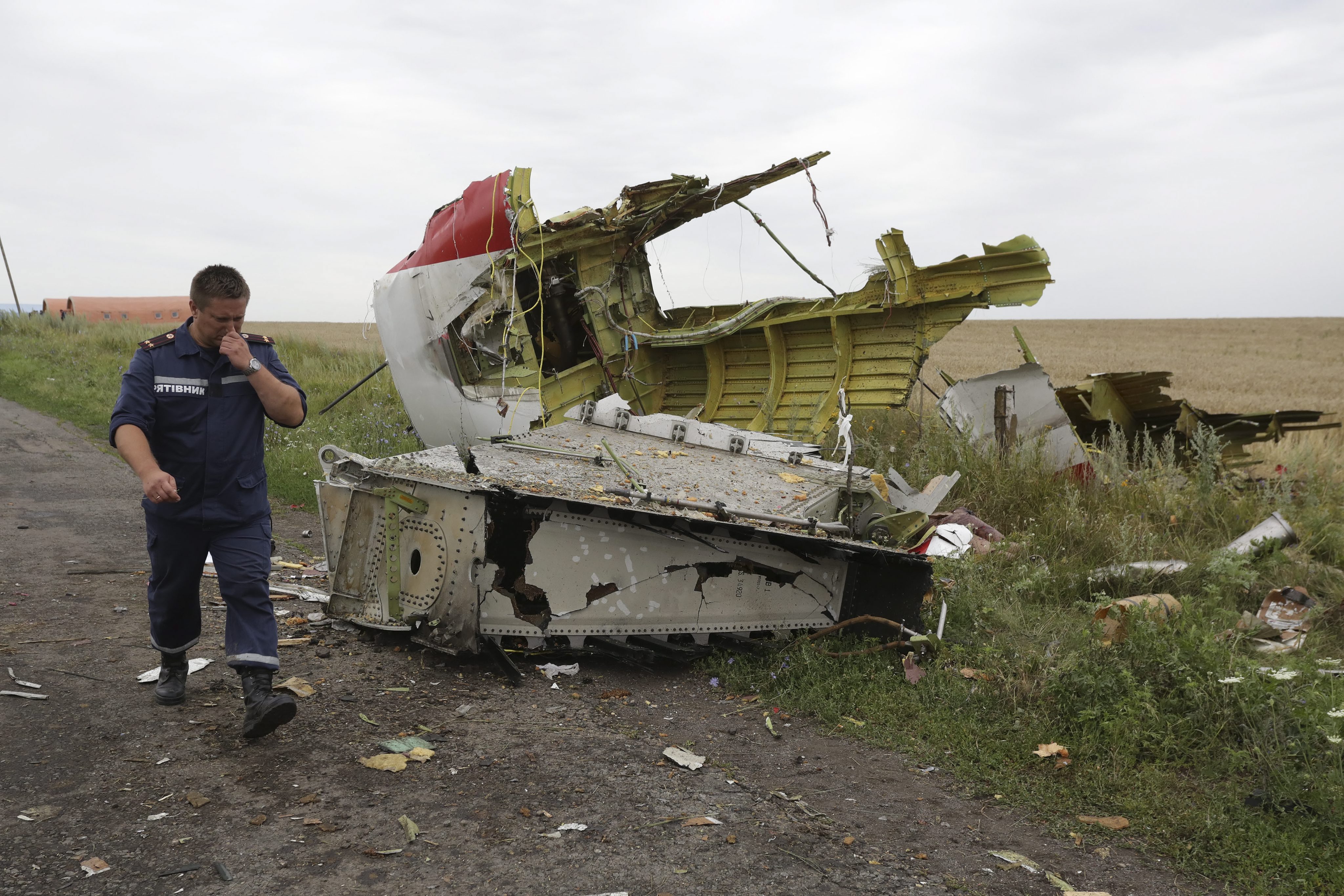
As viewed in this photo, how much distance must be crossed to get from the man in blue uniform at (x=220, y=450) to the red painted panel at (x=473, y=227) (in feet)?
12.4

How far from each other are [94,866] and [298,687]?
1467mm

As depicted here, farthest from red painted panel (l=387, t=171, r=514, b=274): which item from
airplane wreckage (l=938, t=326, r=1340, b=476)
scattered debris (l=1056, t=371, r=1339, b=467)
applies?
scattered debris (l=1056, t=371, r=1339, b=467)

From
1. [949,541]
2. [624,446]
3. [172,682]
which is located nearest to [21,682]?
[172,682]

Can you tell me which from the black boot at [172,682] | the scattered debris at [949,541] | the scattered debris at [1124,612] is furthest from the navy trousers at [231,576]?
the scattered debris at [949,541]

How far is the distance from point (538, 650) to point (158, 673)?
64.8 inches

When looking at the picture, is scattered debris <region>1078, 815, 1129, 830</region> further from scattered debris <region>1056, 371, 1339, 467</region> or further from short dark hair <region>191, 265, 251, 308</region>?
scattered debris <region>1056, 371, 1339, 467</region>

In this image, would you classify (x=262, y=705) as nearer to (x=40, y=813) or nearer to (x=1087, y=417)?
(x=40, y=813)

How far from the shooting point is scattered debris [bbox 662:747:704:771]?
11.2 ft

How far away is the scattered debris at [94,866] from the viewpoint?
2.49 meters

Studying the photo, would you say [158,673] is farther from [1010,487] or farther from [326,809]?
[1010,487]

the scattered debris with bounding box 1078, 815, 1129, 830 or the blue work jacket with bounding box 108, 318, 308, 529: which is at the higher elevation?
the blue work jacket with bounding box 108, 318, 308, 529

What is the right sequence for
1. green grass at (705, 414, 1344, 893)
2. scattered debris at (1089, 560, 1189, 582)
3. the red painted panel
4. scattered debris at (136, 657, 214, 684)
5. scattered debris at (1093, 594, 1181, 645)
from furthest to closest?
the red painted panel < scattered debris at (1089, 560, 1189, 582) < scattered debris at (1093, 594, 1181, 645) < scattered debris at (136, 657, 214, 684) < green grass at (705, 414, 1344, 893)

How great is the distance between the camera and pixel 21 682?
3.78 meters

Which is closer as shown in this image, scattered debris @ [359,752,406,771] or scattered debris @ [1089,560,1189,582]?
scattered debris @ [359,752,406,771]
